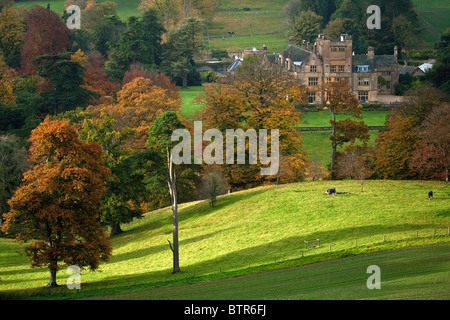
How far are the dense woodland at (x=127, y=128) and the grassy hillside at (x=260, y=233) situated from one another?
2561mm

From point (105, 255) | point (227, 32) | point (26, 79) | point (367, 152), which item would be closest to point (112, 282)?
point (105, 255)

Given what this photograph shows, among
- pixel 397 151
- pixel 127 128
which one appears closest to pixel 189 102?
pixel 127 128

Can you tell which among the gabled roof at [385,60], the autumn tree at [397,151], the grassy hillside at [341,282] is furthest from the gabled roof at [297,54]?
the grassy hillside at [341,282]

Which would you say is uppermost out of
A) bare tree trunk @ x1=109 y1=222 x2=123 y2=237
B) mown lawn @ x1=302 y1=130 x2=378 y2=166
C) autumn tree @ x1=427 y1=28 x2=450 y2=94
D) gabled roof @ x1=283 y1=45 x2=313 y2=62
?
gabled roof @ x1=283 y1=45 x2=313 y2=62

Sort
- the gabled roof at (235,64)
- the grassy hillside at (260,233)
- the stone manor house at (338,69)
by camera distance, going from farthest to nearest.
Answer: the gabled roof at (235,64)
the stone manor house at (338,69)
the grassy hillside at (260,233)

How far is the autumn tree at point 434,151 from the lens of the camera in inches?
2366

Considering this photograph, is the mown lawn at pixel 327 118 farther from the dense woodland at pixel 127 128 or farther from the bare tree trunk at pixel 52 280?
the bare tree trunk at pixel 52 280

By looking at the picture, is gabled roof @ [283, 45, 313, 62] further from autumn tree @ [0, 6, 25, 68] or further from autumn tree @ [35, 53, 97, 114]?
autumn tree @ [35, 53, 97, 114]

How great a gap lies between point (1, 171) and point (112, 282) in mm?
28340

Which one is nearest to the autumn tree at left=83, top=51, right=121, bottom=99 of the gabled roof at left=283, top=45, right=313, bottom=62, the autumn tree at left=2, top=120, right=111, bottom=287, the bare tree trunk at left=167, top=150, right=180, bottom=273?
the gabled roof at left=283, top=45, right=313, bottom=62

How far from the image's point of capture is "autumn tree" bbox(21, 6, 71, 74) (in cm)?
11669

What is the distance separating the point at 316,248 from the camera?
4288cm

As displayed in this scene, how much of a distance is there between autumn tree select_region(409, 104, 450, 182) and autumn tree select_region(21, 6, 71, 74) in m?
69.2
